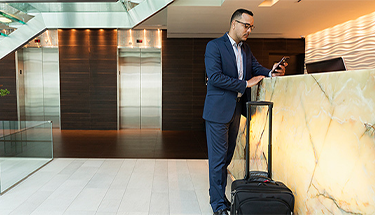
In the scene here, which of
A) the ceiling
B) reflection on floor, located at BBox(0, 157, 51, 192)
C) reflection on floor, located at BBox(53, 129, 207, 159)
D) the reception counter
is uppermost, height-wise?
Answer: the ceiling

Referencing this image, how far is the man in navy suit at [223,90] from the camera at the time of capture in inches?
107

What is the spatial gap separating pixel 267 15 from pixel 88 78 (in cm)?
555

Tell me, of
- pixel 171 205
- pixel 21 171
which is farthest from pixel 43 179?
pixel 171 205

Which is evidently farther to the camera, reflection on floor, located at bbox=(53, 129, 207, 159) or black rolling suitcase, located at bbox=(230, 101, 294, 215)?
reflection on floor, located at bbox=(53, 129, 207, 159)

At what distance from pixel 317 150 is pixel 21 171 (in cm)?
376

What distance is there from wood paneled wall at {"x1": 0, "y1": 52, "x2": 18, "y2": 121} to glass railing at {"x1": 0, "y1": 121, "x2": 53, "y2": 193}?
508cm

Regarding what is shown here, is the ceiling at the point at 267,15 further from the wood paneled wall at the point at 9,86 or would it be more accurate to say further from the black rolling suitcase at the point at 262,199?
the wood paneled wall at the point at 9,86

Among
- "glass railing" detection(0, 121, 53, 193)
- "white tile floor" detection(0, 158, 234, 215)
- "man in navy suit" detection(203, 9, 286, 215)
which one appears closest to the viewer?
"man in navy suit" detection(203, 9, 286, 215)

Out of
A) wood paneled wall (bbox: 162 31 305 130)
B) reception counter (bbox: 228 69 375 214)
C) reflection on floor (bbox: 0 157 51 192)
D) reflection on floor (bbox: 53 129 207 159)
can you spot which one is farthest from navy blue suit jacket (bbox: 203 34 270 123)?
wood paneled wall (bbox: 162 31 305 130)

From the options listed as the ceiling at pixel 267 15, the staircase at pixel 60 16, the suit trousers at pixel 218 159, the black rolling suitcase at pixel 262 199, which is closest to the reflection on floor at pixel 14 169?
the staircase at pixel 60 16

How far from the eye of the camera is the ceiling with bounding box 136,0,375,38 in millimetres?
5496

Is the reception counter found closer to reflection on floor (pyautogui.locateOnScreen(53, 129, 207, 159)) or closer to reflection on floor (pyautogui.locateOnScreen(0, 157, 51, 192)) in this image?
reflection on floor (pyautogui.locateOnScreen(0, 157, 51, 192))

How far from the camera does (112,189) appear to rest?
3.70 m

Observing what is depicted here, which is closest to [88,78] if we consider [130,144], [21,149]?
[130,144]
